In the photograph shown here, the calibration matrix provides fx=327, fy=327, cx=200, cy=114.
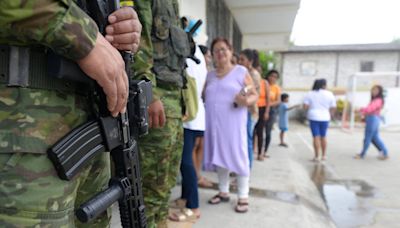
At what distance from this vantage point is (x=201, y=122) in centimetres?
268

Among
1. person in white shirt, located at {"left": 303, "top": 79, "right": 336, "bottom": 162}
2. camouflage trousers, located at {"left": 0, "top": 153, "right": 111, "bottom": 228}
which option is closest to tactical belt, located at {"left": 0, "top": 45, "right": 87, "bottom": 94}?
camouflage trousers, located at {"left": 0, "top": 153, "right": 111, "bottom": 228}

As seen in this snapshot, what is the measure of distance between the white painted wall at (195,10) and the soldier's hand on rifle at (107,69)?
264cm

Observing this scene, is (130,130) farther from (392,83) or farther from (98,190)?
(392,83)

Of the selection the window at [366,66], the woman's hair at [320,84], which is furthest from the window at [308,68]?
the woman's hair at [320,84]

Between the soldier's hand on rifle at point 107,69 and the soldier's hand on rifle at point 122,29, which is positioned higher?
the soldier's hand on rifle at point 122,29

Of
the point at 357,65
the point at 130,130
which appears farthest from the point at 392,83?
the point at 130,130

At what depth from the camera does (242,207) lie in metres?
2.88

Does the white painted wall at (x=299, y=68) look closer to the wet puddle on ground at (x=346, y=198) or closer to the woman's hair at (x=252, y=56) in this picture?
the wet puddle on ground at (x=346, y=198)

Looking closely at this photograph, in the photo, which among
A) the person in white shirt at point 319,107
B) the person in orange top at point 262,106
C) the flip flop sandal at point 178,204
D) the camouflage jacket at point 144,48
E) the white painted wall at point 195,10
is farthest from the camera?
the person in white shirt at point 319,107

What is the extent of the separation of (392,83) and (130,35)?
23.5m

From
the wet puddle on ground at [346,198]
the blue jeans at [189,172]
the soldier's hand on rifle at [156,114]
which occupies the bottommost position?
the wet puddle on ground at [346,198]

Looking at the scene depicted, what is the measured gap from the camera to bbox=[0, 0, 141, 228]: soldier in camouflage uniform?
0.74m

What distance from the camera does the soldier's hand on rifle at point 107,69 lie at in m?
0.82

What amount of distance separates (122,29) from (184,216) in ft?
6.34
